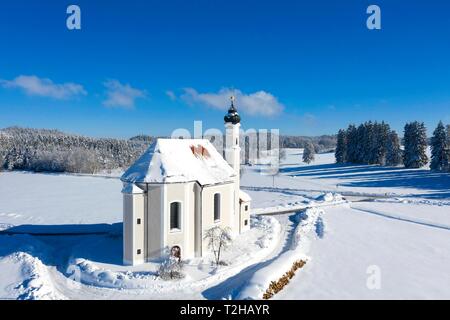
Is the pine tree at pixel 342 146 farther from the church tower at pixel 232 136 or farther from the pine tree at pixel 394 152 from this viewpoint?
the church tower at pixel 232 136

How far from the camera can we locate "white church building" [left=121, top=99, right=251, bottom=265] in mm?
18953

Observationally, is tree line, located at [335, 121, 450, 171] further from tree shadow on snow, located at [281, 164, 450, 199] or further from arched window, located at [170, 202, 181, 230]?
arched window, located at [170, 202, 181, 230]

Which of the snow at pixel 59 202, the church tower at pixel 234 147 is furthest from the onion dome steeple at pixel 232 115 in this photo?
the snow at pixel 59 202

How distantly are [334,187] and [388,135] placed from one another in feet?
85.2

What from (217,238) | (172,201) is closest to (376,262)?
(217,238)

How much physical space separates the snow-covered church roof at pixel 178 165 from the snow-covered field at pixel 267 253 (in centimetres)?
450

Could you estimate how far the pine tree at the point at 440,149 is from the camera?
192ft

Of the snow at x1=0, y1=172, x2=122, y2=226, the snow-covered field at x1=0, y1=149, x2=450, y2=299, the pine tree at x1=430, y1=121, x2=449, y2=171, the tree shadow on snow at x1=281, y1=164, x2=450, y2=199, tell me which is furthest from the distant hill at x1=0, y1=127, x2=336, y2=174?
the pine tree at x1=430, y1=121, x2=449, y2=171

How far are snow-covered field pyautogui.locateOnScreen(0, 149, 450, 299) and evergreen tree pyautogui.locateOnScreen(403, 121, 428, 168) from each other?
22750 millimetres

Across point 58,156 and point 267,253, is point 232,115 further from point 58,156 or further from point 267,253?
point 58,156

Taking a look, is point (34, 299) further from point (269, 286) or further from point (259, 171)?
point (259, 171)

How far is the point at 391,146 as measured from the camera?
234 ft

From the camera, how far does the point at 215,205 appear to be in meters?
22.3
